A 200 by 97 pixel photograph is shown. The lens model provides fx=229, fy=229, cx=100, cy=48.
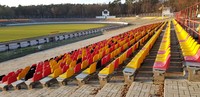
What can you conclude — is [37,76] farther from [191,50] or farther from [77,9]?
[77,9]

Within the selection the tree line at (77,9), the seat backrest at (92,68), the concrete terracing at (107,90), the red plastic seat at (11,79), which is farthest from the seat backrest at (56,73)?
the tree line at (77,9)

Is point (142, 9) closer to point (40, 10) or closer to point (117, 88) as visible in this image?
point (40, 10)

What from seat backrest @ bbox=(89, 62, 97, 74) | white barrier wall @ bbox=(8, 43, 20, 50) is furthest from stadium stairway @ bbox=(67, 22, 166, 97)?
white barrier wall @ bbox=(8, 43, 20, 50)

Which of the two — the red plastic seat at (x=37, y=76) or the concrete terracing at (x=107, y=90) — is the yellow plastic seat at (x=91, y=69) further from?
the red plastic seat at (x=37, y=76)

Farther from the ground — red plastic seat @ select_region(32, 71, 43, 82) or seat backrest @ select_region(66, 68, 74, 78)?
seat backrest @ select_region(66, 68, 74, 78)

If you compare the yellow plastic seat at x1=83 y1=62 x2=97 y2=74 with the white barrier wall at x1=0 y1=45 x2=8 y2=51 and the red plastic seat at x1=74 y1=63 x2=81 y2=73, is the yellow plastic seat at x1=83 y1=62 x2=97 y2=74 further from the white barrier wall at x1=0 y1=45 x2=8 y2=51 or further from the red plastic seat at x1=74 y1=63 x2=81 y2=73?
the white barrier wall at x1=0 y1=45 x2=8 y2=51

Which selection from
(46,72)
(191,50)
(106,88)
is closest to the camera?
(106,88)

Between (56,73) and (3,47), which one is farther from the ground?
(56,73)

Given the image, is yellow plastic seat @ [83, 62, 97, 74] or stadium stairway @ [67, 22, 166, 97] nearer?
stadium stairway @ [67, 22, 166, 97]

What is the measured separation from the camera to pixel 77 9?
10675 centimetres

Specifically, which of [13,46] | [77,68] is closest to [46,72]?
[77,68]

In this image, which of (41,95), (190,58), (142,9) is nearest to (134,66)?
(190,58)

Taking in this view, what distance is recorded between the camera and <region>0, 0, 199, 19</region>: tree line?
316 feet

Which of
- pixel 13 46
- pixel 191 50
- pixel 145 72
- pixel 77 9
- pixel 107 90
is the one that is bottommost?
pixel 13 46
